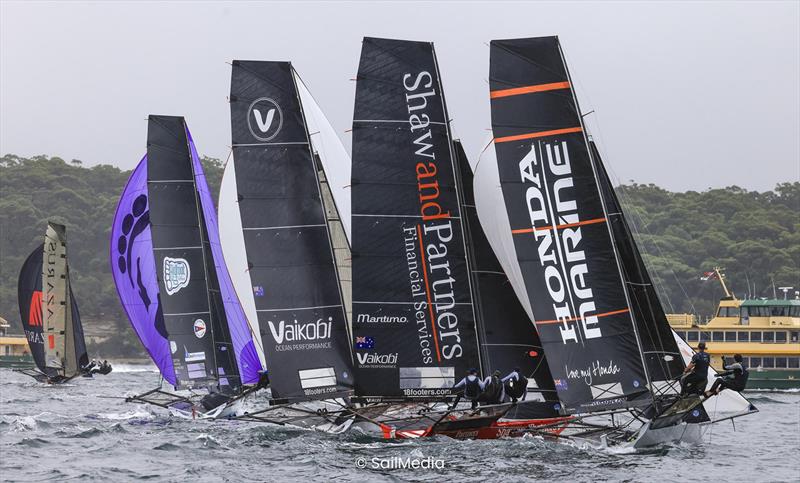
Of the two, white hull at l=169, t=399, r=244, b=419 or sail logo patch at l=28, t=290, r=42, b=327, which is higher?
sail logo patch at l=28, t=290, r=42, b=327

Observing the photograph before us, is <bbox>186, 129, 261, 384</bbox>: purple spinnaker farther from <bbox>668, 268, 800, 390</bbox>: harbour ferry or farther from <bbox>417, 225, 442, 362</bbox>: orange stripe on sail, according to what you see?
<bbox>668, 268, 800, 390</bbox>: harbour ferry

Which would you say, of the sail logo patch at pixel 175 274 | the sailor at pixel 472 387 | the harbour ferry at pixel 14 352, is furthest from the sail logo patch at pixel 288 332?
the harbour ferry at pixel 14 352

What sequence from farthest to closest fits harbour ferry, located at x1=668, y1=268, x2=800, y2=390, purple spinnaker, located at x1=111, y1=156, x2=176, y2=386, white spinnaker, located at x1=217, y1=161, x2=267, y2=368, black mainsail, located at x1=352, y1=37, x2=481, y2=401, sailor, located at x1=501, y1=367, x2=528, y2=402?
harbour ferry, located at x1=668, y1=268, x2=800, y2=390
purple spinnaker, located at x1=111, y1=156, x2=176, y2=386
white spinnaker, located at x1=217, y1=161, x2=267, y2=368
black mainsail, located at x1=352, y1=37, x2=481, y2=401
sailor, located at x1=501, y1=367, x2=528, y2=402

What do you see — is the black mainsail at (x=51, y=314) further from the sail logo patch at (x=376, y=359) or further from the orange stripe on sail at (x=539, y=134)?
the orange stripe on sail at (x=539, y=134)

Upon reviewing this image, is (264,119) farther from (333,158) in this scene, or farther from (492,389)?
(492,389)

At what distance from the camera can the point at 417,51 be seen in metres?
23.5

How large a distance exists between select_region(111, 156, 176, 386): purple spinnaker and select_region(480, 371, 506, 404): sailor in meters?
13.8

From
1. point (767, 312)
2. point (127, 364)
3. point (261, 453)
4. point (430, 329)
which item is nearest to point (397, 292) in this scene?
point (430, 329)

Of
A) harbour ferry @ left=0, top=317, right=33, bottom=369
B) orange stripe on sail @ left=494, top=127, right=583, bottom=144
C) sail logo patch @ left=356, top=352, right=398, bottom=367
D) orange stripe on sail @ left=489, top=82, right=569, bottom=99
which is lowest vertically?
harbour ferry @ left=0, top=317, right=33, bottom=369

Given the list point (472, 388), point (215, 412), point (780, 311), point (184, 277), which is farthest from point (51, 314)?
point (472, 388)

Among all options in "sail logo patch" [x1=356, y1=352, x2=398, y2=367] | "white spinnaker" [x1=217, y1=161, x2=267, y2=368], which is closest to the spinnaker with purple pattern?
"white spinnaker" [x1=217, y1=161, x2=267, y2=368]

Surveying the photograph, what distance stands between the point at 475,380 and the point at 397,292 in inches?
97.0

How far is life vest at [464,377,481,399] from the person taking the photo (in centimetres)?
2188

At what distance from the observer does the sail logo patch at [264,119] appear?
2498 cm
